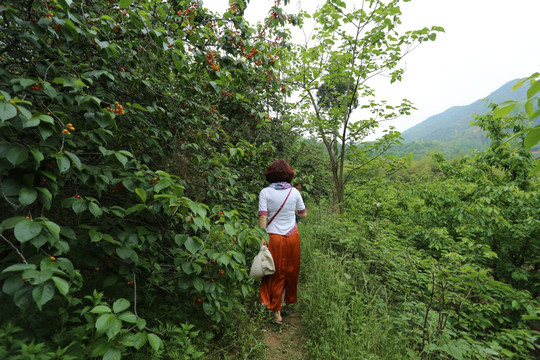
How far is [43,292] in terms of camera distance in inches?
40.8

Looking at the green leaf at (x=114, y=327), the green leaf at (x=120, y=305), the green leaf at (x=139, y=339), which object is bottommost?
the green leaf at (x=139, y=339)

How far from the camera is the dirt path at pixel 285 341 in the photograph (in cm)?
248

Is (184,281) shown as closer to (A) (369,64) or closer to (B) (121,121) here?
(B) (121,121)

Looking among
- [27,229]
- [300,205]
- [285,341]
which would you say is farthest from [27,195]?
[285,341]

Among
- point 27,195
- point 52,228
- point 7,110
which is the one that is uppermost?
point 7,110

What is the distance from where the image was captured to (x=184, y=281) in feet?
6.19

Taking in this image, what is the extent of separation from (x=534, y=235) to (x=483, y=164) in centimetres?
185

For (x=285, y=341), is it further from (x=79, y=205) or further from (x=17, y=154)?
(x=17, y=154)

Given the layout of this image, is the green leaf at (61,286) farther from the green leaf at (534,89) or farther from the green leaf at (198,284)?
the green leaf at (534,89)

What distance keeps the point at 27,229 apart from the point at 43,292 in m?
0.30

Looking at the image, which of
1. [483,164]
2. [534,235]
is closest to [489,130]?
[483,164]

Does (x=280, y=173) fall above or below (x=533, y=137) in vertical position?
below

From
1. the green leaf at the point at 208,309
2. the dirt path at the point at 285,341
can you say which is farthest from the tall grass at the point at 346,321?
the green leaf at the point at 208,309

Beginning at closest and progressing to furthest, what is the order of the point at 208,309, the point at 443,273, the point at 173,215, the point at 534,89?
the point at 534,89
the point at 173,215
the point at 208,309
the point at 443,273
